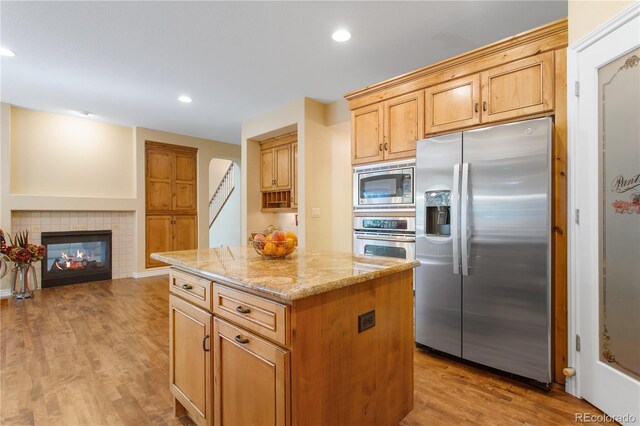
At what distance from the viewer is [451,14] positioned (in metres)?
2.46

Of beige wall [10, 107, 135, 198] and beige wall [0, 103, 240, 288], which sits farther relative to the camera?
beige wall [10, 107, 135, 198]

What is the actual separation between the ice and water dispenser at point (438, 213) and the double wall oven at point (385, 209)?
185 mm

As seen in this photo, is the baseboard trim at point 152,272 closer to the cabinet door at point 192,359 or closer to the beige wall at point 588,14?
the cabinet door at point 192,359

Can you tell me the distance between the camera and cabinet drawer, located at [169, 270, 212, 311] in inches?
59.4

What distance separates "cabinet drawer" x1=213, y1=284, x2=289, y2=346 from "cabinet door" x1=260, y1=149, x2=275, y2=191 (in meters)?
3.90

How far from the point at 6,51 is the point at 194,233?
402 cm

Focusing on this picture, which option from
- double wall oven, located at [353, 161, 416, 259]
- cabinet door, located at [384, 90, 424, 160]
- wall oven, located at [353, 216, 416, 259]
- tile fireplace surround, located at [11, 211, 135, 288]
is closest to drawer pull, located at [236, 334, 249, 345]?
wall oven, located at [353, 216, 416, 259]

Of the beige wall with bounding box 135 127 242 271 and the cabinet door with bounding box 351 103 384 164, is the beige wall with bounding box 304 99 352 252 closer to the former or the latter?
the cabinet door with bounding box 351 103 384 164

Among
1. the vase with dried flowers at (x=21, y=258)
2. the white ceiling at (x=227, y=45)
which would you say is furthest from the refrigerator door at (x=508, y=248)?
the vase with dried flowers at (x=21, y=258)

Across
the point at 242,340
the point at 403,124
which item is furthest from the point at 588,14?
the point at 242,340

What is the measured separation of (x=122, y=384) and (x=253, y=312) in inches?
64.6

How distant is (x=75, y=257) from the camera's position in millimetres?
5293

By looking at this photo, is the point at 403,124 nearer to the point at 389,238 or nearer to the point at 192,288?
the point at 389,238

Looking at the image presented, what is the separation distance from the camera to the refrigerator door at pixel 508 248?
6.55ft
